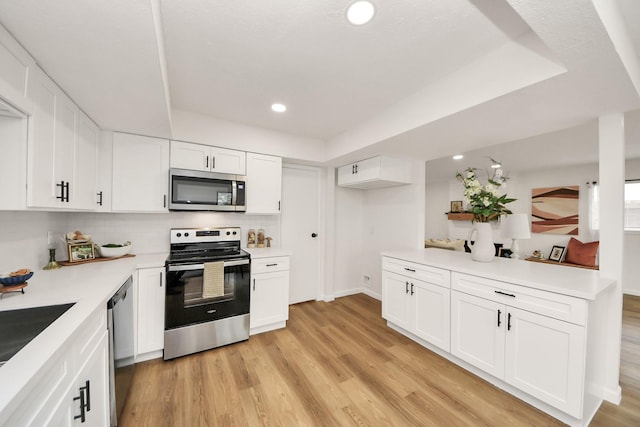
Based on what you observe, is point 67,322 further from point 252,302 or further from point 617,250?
point 617,250

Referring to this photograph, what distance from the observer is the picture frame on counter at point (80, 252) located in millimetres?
2000

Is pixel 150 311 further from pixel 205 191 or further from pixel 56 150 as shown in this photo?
pixel 56 150

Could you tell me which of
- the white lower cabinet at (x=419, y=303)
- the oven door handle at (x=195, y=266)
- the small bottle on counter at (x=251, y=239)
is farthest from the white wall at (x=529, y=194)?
the oven door handle at (x=195, y=266)

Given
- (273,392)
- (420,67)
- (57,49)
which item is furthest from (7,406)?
(420,67)

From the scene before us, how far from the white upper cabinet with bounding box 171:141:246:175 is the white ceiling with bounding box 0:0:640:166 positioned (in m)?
0.33

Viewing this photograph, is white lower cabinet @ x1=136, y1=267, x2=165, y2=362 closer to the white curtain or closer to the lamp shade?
the lamp shade

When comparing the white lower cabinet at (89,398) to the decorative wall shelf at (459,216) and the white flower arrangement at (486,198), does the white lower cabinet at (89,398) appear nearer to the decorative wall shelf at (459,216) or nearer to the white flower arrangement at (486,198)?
the white flower arrangement at (486,198)

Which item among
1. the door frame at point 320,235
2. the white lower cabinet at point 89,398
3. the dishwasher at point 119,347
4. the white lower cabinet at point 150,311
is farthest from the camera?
the door frame at point 320,235

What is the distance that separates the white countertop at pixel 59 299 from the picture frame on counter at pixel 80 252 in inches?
5.3

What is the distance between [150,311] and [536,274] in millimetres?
3226

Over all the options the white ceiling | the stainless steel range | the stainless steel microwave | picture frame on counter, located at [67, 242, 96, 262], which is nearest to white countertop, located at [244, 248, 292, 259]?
the stainless steel range

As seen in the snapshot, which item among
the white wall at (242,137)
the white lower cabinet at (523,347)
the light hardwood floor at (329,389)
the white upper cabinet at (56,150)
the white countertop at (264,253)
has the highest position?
the white wall at (242,137)

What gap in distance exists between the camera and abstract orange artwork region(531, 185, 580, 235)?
15.2 feet

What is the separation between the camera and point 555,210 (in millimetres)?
4840
